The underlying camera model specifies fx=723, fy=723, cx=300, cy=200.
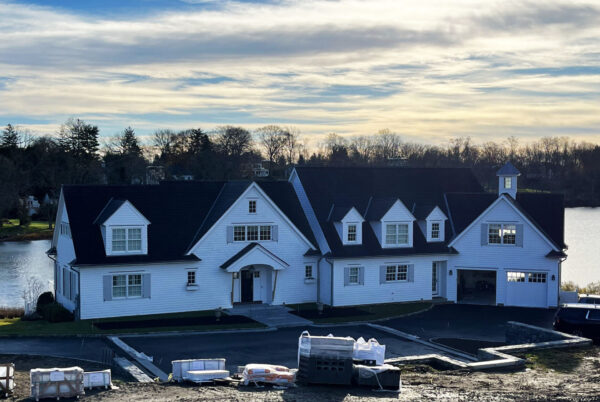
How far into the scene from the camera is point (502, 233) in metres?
39.0

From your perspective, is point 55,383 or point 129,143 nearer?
point 55,383

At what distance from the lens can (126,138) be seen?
373 feet

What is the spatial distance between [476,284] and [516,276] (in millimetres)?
5096

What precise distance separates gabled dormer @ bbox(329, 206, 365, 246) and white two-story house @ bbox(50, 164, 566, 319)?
0.06 m

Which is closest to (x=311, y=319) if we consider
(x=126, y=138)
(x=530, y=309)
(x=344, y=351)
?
(x=530, y=309)

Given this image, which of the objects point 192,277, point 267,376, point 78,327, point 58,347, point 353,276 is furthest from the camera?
point 353,276

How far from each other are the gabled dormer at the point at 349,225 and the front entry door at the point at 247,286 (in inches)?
207

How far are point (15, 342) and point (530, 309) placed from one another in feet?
82.1

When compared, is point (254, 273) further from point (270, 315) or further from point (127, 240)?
point (127, 240)

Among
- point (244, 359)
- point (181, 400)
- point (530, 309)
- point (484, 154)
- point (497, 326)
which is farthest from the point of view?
point (484, 154)

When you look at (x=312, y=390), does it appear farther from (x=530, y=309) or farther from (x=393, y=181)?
(x=393, y=181)

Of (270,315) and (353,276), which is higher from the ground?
(353,276)

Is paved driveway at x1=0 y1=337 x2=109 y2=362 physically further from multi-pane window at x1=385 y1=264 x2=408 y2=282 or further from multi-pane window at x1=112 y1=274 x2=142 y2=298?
multi-pane window at x1=385 y1=264 x2=408 y2=282

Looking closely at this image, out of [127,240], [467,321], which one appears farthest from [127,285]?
[467,321]
